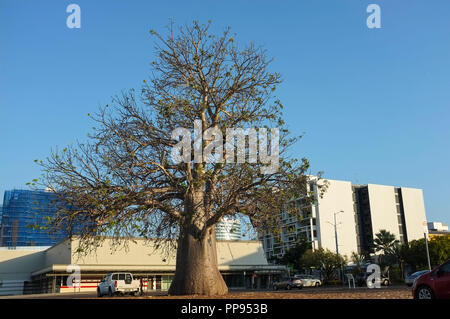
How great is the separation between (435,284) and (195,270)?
10784 millimetres

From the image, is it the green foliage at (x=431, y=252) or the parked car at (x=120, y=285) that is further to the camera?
the green foliage at (x=431, y=252)

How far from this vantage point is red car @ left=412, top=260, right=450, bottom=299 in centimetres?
1214

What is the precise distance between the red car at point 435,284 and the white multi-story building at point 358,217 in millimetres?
87404

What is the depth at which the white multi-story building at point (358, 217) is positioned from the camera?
338 ft

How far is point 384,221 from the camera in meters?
113

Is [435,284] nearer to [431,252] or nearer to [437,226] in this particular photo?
[431,252]

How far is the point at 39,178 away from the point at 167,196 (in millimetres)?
5976

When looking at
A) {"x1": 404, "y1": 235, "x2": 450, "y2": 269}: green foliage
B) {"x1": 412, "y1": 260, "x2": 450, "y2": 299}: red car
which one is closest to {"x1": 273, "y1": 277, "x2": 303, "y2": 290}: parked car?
{"x1": 404, "y1": 235, "x2": 450, "y2": 269}: green foliage

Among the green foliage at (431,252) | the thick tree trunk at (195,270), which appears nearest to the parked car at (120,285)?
the thick tree trunk at (195,270)

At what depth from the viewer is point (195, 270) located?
20.2m

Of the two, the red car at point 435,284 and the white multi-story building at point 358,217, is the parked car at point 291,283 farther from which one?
the white multi-story building at point 358,217
